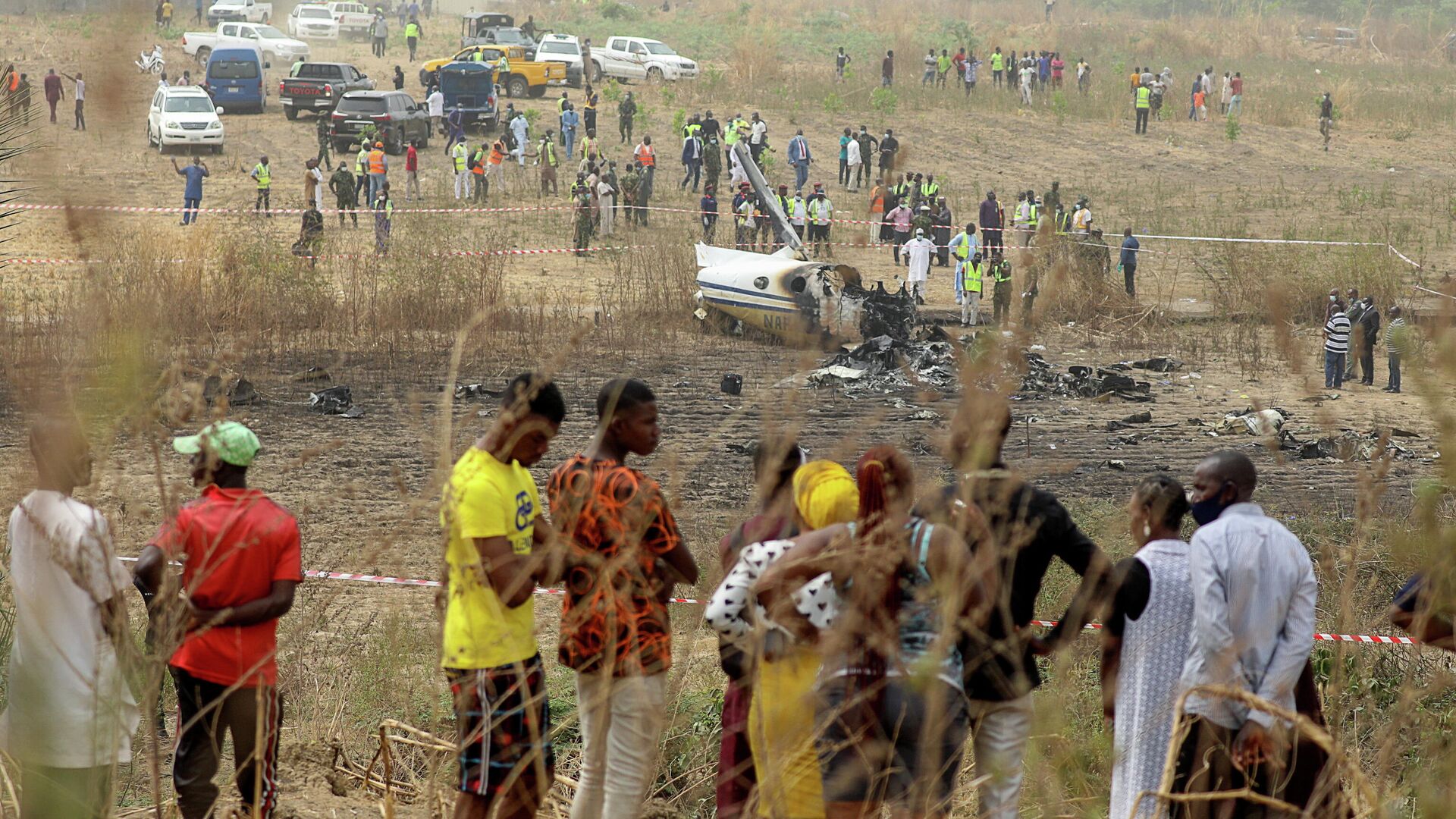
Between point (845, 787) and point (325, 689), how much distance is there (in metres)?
3.50

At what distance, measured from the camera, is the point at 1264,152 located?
3769cm

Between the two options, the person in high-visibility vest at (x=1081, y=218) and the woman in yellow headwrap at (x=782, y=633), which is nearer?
the woman in yellow headwrap at (x=782, y=633)

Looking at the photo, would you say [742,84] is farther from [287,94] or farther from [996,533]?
[996,533]

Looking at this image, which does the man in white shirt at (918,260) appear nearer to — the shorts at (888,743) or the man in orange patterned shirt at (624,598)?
the man in orange patterned shirt at (624,598)

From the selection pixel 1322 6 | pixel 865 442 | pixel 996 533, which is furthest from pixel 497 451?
pixel 1322 6

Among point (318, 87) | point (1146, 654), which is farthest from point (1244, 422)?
point (318, 87)

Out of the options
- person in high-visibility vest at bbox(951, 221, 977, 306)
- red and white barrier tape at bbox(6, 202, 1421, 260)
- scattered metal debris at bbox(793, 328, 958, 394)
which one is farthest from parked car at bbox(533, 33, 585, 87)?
scattered metal debris at bbox(793, 328, 958, 394)

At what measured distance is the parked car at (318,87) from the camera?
35.4 m

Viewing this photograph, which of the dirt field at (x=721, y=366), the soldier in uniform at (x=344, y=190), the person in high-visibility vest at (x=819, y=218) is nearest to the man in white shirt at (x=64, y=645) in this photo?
the dirt field at (x=721, y=366)

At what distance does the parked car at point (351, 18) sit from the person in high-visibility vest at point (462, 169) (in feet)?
72.2

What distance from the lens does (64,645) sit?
3633mm

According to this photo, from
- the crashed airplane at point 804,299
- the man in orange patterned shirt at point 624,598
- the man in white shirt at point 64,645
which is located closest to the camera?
the man in white shirt at point 64,645

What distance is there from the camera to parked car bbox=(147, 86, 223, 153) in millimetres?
29641

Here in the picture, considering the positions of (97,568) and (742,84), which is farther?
(742,84)
